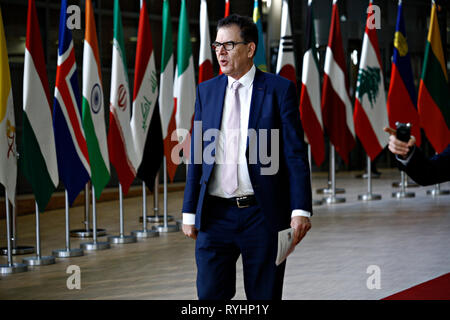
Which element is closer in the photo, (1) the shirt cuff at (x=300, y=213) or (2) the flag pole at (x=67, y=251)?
(1) the shirt cuff at (x=300, y=213)

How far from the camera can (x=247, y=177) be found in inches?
114

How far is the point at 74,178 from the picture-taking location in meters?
6.46

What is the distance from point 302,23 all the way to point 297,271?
38.6ft

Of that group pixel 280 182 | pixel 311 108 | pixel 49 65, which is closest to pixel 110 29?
pixel 49 65

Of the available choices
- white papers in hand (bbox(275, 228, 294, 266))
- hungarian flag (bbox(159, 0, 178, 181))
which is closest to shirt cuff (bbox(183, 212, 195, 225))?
white papers in hand (bbox(275, 228, 294, 266))

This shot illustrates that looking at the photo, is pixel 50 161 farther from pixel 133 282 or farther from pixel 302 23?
pixel 302 23

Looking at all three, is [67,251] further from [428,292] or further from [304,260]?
[428,292]

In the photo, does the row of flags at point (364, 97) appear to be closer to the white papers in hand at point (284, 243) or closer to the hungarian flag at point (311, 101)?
the hungarian flag at point (311, 101)

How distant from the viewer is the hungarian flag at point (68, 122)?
6312 millimetres

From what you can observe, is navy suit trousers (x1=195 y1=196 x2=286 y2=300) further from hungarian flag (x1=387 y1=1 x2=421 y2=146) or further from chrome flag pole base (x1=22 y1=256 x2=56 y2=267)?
hungarian flag (x1=387 y1=1 x2=421 y2=146)

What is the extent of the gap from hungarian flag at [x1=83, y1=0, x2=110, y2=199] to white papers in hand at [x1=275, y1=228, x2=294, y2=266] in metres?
4.25

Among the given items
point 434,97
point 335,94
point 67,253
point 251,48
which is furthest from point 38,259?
point 434,97

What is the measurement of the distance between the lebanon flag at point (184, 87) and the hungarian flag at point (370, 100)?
120 inches

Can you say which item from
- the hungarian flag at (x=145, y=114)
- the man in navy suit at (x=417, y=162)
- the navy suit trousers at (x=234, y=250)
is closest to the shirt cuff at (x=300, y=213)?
the navy suit trousers at (x=234, y=250)
